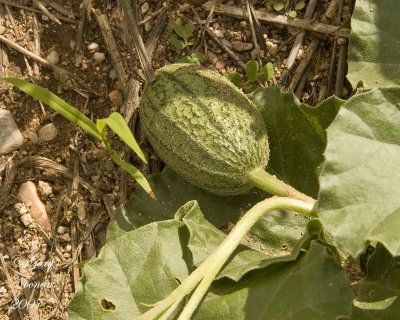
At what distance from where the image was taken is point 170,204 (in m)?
2.93

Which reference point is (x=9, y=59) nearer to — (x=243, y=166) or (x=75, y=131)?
(x=75, y=131)

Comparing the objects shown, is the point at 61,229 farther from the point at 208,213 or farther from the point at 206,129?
the point at 206,129

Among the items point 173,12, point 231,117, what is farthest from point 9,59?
point 231,117

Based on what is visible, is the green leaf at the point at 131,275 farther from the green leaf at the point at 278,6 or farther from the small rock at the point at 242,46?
the green leaf at the point at 278,6

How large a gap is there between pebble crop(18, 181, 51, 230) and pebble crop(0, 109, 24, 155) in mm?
169

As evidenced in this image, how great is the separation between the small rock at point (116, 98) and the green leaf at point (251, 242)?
0.69 meters

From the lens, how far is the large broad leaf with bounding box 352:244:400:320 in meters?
2.48

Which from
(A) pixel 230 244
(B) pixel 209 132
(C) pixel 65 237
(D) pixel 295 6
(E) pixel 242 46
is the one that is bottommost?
(C) pixel 65 237

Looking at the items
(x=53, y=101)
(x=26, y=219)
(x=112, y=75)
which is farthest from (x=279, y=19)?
(x=26, y=219)

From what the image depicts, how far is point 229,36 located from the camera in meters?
3.15

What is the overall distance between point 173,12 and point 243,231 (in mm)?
1130

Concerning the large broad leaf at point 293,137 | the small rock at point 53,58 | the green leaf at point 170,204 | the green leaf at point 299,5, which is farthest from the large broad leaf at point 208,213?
the green leaf at point 299,5

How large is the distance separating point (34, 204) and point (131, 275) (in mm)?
736

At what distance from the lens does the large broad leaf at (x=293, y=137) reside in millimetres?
2773
